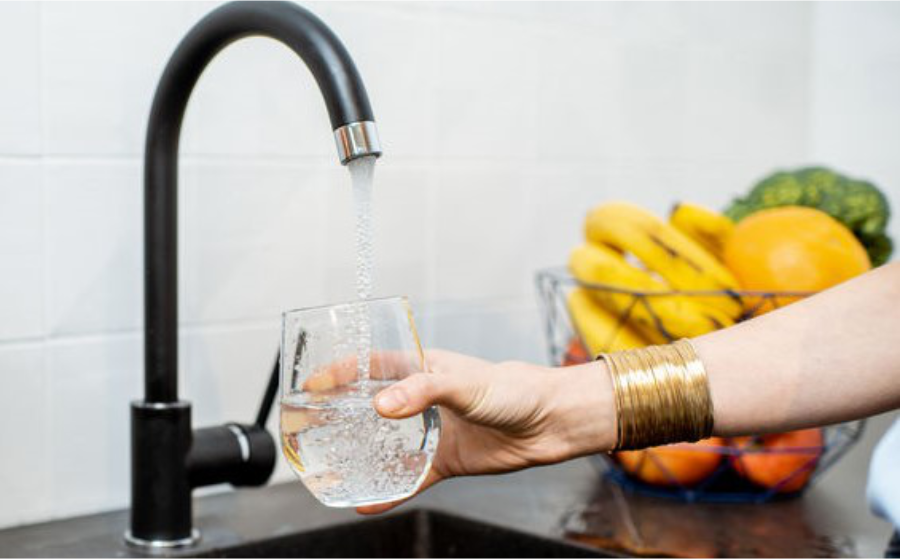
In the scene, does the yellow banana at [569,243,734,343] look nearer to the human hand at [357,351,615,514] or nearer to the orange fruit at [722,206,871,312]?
the orange fruit at [722,206,871,312]

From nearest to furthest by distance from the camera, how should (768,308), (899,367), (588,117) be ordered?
(899,367) < (768,308) < (588,117)

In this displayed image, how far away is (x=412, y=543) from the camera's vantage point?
3.49ft

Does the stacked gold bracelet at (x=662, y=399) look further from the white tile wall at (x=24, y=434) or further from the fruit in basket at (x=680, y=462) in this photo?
the white tile wall at (x=24, y=434)

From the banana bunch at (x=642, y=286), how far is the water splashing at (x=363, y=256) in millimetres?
376

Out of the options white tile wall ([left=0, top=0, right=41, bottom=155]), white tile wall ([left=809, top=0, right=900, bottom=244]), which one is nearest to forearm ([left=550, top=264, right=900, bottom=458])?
white tile wall ([left=0, top=0, right=41, bottom=155])

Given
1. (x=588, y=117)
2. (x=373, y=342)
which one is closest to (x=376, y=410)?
(x=373, y=342)

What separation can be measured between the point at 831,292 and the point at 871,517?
32 cm

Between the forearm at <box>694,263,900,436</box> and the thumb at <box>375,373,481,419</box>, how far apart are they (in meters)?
0.21

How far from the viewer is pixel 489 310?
1.28m

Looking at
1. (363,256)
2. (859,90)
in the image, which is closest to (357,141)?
(363,256)

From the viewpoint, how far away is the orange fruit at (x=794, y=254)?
103cm

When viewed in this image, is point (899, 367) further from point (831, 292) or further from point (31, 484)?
point (31, 484)

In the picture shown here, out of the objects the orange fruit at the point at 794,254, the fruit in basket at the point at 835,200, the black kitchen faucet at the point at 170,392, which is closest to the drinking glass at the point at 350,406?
the black kitchen faucet at the point at 170,392

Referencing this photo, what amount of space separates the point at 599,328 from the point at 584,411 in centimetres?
27
